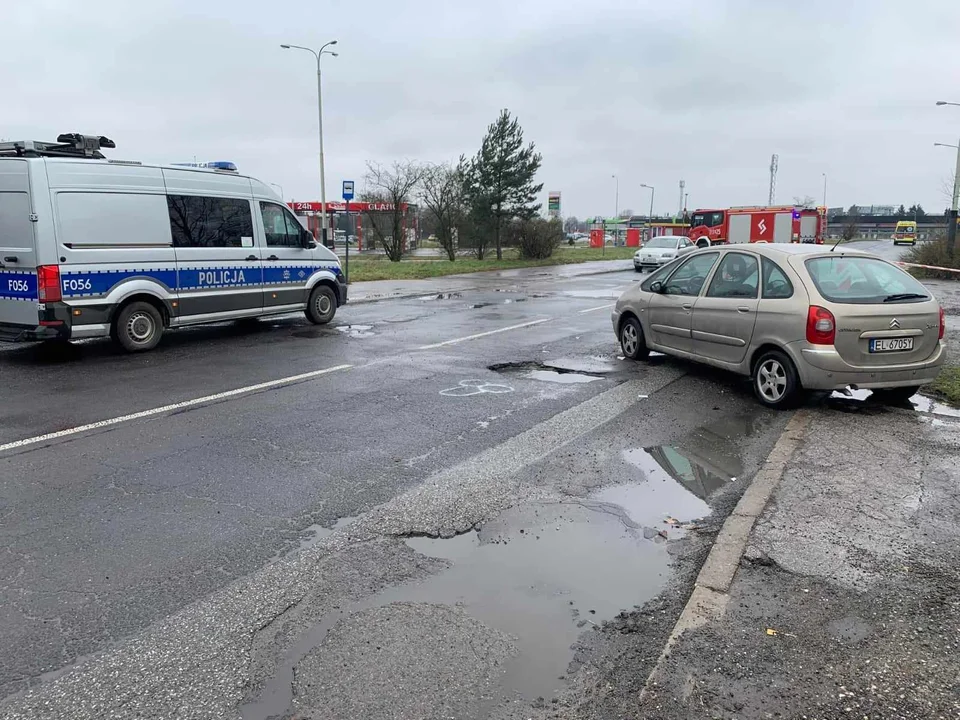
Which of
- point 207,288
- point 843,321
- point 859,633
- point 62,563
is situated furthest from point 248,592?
point 207,288

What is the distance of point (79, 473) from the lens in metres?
5.25

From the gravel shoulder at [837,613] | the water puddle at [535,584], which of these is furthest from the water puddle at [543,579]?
the gravel shoulder at [837,613]

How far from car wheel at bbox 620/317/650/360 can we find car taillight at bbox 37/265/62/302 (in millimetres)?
7274

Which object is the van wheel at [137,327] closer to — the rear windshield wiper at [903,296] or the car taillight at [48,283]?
the car taillight at [48,283]

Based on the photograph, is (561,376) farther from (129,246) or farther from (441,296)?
(441,296)

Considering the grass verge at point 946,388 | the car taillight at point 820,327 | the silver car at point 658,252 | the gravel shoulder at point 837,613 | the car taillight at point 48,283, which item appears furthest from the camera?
the silver car at point 658,252

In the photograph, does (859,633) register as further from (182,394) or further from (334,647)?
(182,394)

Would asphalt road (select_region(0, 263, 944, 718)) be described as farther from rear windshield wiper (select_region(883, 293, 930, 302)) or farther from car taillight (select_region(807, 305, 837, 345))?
rear windshield wiper (select_region(883, 293, 930, 302))

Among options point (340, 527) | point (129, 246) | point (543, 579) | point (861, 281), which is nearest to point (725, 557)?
point (543, 579)

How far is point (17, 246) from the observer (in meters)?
9.30

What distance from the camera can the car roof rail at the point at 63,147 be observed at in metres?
9.43

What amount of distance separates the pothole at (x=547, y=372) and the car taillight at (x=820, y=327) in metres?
2.62

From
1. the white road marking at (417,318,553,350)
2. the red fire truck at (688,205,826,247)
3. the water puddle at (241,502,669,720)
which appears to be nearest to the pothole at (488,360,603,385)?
the white road marking at (417,318,553,350)

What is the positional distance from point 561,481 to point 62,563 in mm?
3058
